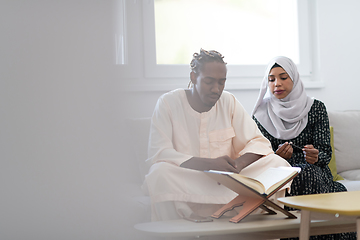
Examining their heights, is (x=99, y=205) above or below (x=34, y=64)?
below

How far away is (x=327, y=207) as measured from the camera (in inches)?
39.6

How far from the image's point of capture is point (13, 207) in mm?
267

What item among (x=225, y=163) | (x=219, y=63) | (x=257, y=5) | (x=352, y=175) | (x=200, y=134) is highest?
(x=257, y=5)

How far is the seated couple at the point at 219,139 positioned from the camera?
4.72ft

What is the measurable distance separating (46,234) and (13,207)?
35 millimetres

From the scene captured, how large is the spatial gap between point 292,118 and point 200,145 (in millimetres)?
826

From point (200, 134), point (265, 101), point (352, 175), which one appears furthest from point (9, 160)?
point (352, 175)

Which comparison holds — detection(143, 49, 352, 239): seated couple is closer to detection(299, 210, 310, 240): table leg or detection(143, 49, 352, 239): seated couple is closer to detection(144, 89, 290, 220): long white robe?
detection(144, 89, 290, 220): long white robe

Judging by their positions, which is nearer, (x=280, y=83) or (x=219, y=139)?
(x=219, y=139)

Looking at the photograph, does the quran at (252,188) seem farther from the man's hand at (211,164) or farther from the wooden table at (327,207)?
the man's hand at (211,164)

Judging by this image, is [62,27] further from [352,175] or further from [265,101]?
[352,175]

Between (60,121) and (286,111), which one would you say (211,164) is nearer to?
(286,111)

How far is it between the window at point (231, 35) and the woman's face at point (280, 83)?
0.50 meters

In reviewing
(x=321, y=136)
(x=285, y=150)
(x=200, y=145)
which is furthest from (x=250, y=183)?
(x=321, y=136)
